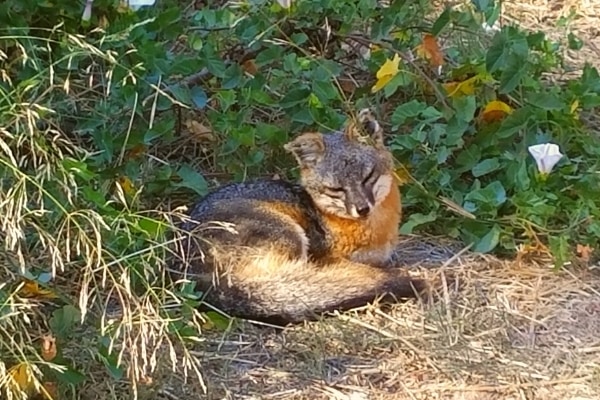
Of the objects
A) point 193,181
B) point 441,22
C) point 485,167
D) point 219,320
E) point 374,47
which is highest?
point 441,22

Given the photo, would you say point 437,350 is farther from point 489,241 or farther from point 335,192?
point 335,192

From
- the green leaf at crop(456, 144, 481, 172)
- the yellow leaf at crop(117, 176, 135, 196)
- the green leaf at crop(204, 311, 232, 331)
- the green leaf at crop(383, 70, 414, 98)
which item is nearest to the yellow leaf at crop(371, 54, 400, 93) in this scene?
the green leaf at crop(383, 70, 414, 98)

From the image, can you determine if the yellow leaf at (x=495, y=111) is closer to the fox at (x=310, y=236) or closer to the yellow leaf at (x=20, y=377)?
the fox at (x=310, y=236)

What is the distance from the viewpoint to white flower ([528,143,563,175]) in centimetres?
361

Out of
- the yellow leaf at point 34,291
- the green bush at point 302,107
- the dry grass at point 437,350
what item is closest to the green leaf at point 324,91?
the green bush at point 302,107

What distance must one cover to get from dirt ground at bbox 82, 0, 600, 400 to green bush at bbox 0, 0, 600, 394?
0.40 ft

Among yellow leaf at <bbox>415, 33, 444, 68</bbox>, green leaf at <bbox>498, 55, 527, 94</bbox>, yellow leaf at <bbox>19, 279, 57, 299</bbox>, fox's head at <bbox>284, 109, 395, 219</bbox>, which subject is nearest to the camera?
yellow leaf at <bbox>19, 279, 57, 299</bbox>

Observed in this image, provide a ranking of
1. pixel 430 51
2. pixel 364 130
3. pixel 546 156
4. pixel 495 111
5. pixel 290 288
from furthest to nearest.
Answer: pixel 430 51, pixel 495 111, pixel 364 130, pixel 546 156, pixel 290 288

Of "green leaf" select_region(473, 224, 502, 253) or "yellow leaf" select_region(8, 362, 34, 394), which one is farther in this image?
"green leaf" select_region(473, 224, 502, 253)

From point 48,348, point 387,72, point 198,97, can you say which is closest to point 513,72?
point 387,72

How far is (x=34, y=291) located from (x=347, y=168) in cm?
123

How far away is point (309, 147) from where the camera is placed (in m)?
3.67

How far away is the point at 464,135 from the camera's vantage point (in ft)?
12.9

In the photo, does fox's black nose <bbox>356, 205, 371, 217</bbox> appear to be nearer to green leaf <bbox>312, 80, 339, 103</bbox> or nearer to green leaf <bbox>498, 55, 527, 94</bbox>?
green leaf <bbox>312, 80, 339, 103</bbox>
